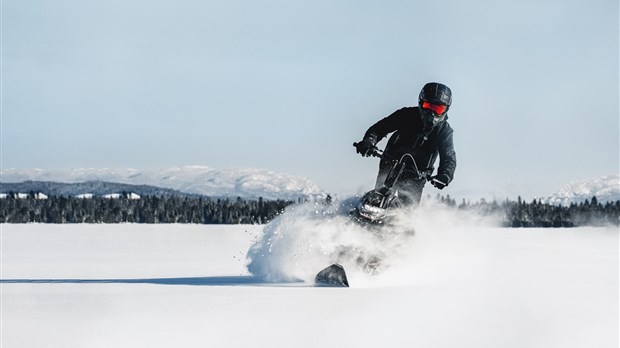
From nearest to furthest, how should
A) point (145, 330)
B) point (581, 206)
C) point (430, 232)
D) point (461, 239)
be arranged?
point (145, 330) → point (430, 232) → point (461, 239) → point (581, 206)

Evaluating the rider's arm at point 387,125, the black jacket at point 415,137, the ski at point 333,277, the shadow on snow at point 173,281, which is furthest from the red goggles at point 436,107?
the shadow on snow at point 173,281

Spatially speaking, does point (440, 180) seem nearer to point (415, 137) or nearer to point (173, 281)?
point (415, 137)

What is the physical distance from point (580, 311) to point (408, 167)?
16.1ft

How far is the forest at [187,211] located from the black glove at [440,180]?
2235 inches

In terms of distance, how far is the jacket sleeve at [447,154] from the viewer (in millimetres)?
14485

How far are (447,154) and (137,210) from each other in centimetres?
6908

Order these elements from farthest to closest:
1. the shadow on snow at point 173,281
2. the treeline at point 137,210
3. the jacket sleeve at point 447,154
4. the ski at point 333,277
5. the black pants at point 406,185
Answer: the treeline at point 137,210
the black pants at point 406,185
the jacket sleeve at point 447,154
the shadow on snow at point 173,281
the ski at point 333,277

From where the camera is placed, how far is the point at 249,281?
1426 cm

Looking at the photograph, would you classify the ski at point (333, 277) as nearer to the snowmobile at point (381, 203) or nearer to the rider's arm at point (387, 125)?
the snowmobile at point (381, 203)

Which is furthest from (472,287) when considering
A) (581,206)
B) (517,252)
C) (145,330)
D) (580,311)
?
(581,206)

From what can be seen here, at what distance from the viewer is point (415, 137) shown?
49.1ft

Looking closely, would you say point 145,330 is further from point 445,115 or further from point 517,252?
point 517,252

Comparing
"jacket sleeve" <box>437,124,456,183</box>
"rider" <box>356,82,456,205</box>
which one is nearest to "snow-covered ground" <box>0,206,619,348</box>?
"rider" <box>356,82,456,205</box>

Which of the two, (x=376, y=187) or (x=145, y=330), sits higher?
(x=376, y=187)
